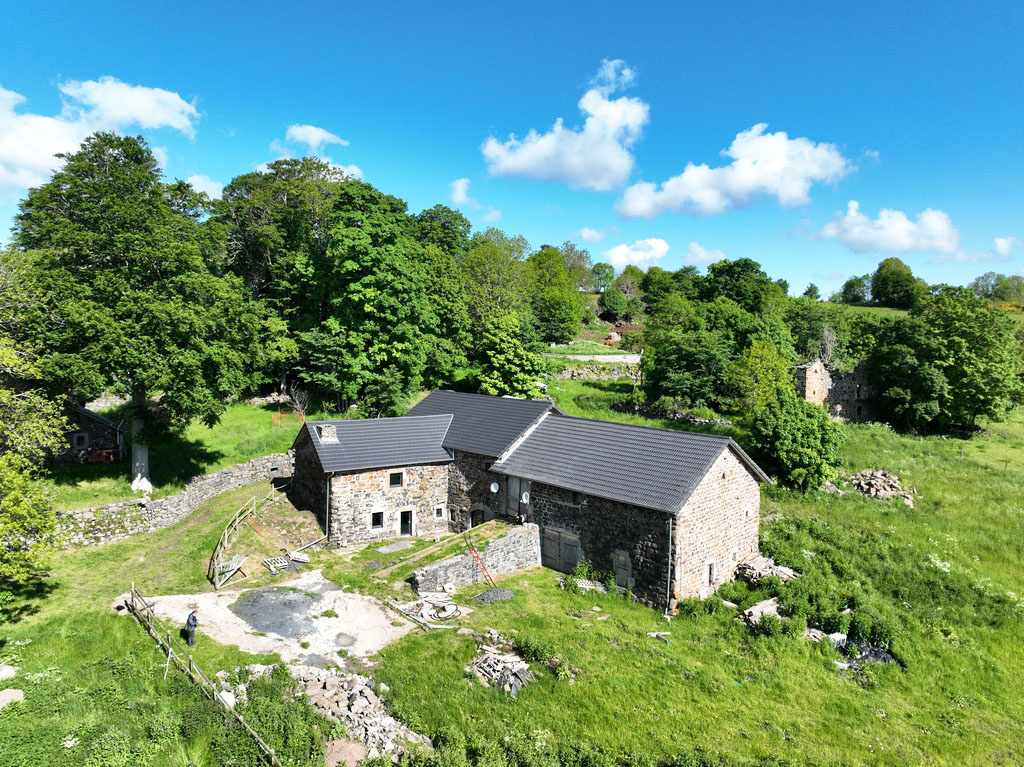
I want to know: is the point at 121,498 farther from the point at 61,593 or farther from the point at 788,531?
the point at 788,531

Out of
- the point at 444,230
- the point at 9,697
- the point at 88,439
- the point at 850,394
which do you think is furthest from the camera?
the point at 444,230

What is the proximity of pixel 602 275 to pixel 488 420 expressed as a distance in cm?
10091

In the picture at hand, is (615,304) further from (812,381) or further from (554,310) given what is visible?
(812,381)

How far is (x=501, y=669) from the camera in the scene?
14930 millimetres

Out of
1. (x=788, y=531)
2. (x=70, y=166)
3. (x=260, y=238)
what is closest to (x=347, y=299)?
(x=260, y=238)

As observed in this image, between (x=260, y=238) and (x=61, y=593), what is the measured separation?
2811 centimetres

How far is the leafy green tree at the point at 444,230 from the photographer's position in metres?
64.3

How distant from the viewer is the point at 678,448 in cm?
2133

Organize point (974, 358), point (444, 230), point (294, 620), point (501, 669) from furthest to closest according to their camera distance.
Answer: point (444, 230), point (974, 358), point (294, 620), point (501, 669)

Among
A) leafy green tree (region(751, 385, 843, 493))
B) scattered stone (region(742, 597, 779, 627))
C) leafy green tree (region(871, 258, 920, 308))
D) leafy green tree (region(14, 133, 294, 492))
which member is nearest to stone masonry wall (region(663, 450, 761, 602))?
scattered stone (region(742, 597, 779, 627))

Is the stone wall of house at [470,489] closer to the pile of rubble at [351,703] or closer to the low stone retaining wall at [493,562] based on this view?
the low stone retaining wall at [493,562]

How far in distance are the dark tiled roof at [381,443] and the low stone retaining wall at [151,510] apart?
6656mm

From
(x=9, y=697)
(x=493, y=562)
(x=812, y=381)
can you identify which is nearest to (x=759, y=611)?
(x=493, y=562)

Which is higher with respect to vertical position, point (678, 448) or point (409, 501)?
point (678, 448)
